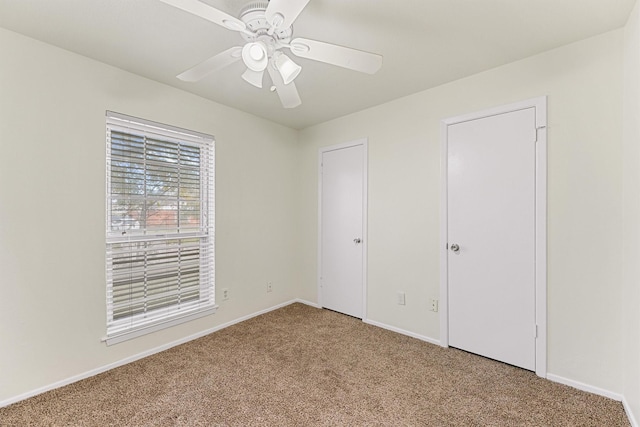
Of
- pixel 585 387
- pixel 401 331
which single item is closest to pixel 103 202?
pixel 401 331

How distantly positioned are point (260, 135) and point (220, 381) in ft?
8.44

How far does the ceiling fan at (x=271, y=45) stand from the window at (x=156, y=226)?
4.05 feet

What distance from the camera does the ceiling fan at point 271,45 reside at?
1256 millimetres

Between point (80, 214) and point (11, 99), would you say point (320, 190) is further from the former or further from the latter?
point (11, 99)

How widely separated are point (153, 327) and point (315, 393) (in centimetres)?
156

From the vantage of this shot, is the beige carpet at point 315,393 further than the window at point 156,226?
No

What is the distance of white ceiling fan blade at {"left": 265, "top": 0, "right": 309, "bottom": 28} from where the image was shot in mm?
1188

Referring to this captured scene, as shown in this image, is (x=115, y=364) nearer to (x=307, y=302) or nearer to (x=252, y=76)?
(x=307, y=302)

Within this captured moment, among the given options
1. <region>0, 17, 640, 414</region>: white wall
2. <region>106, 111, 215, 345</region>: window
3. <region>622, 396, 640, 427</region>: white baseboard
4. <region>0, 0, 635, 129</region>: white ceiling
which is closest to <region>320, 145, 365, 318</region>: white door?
<region>0, 17, 640, 414</region>: white wall

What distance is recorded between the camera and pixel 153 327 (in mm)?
2580

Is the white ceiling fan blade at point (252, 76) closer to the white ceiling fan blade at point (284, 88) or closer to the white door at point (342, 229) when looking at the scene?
the white ceiling fan blade at point (284, 88)

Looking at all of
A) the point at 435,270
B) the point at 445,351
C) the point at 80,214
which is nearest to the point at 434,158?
the point at 435,270

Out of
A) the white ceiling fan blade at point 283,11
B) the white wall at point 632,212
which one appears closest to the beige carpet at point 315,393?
the white wall at point 632,212

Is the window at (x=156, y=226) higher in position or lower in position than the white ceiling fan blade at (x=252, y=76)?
lower
